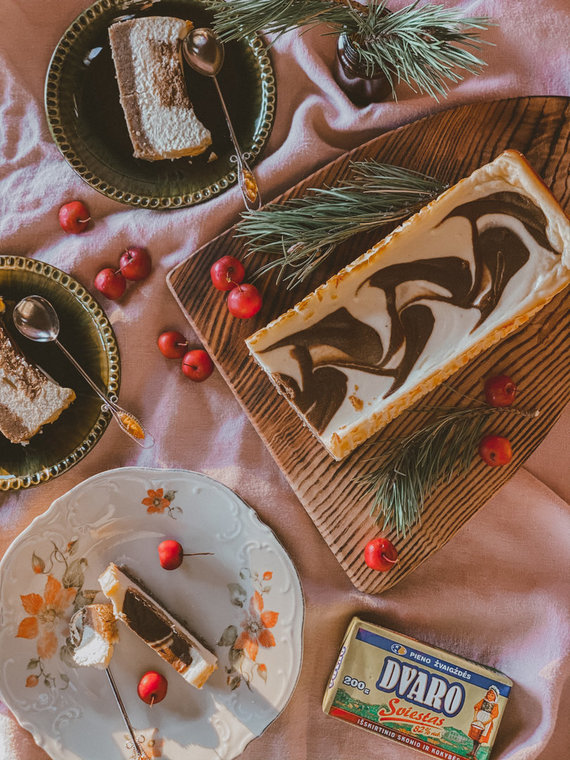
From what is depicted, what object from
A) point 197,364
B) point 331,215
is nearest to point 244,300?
point 197,364

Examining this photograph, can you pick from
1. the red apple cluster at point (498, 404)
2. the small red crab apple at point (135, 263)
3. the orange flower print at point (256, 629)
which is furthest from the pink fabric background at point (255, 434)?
the red apple cluster at point (498, 404)

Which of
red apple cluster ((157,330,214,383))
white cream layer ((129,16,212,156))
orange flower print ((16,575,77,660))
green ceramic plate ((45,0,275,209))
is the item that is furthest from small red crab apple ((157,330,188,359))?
orange flower print ((16,575,77,660))

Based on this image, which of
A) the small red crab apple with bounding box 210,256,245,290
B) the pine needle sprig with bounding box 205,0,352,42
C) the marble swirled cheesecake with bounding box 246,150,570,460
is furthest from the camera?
the small red crab apple with bounding box 210,256,245,290

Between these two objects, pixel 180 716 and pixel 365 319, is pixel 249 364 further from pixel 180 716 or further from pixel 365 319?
pixel 180 716

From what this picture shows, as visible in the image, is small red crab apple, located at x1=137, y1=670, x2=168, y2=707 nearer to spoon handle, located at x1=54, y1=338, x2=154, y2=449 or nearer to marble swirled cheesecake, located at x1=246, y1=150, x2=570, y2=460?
spoon handle, located at x1=54, y1=338, x2=154, y2=449

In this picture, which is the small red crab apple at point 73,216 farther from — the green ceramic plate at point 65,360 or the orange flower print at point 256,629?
the orange flower print at point 256,629

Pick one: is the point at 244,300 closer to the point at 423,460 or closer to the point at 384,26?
the point at 423,460
